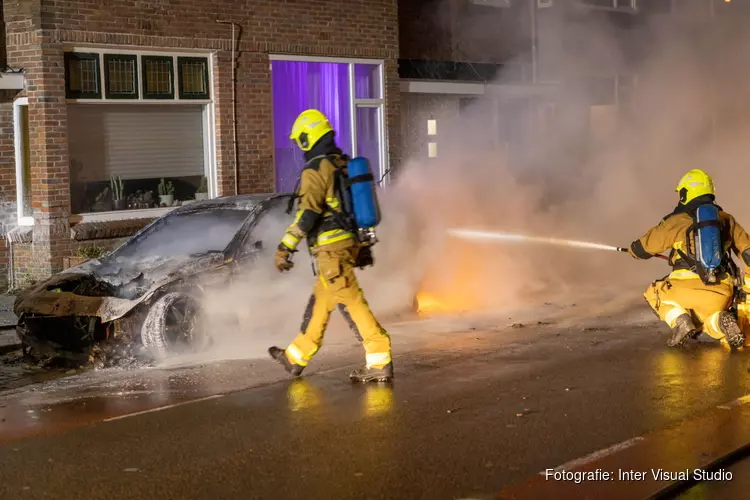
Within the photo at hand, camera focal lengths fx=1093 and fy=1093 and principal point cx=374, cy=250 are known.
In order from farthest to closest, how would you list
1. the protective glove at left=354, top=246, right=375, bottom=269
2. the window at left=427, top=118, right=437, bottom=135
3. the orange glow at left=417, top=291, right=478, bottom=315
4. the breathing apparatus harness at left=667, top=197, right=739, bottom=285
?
the window at left=427, top=118, right=437, bottom=135
the orange glow at left=417, top=291, right=478, bottom=315
the breathing apparatus harness at left=667, top=197, right=739, bottom=285
the protective glove at left=354, top=246, right=375, bottom=269

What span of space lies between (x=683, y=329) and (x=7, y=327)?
646 cm

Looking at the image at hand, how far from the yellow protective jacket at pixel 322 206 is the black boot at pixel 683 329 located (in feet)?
9.93

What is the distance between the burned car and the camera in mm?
8867

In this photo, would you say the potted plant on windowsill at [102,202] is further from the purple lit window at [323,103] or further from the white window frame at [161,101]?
the purple lit window at [323,103]

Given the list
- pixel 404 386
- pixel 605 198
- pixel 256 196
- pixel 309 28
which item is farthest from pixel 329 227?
pixel 605 198

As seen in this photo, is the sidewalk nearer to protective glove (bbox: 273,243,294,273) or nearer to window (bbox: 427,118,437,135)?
protective glove (bbox: 273,243,294,273)

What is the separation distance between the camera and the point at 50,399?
7488 mm

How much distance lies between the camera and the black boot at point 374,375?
301 inches

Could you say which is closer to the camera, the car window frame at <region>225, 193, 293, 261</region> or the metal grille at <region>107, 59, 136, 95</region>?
the car window frame at <region>225, 193, 293, 261</region>

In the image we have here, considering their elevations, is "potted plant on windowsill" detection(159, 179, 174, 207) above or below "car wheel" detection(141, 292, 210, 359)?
A: above

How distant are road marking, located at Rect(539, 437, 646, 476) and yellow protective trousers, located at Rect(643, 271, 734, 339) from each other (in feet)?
10.6

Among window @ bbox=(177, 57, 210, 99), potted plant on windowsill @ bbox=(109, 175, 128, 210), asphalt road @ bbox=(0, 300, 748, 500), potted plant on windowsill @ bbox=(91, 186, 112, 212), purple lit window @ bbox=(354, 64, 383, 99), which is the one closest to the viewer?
asphalt road @ bbox=(0, 300, 748, 500)

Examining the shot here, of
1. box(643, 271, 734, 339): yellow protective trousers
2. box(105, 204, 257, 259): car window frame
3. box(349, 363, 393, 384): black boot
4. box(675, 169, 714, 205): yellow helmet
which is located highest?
box(675, 169, 714, 205): yellow helmet

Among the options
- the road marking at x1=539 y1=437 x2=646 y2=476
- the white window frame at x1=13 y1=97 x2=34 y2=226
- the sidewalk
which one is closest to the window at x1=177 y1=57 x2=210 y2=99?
the white window frame at x1=13 y1=97 x2=34 y2=226
